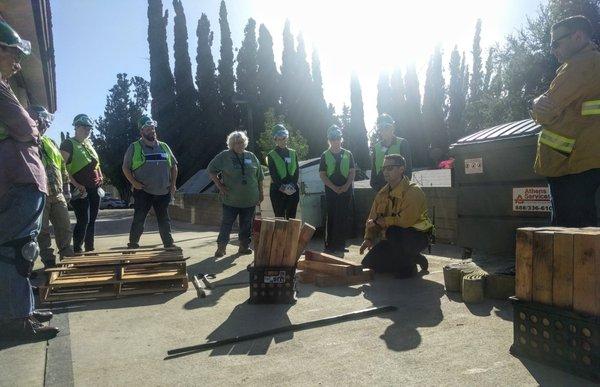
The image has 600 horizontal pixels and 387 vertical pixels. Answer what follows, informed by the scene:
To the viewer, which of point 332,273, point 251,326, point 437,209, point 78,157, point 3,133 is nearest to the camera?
point 3,133

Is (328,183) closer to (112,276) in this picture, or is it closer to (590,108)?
(112,276)

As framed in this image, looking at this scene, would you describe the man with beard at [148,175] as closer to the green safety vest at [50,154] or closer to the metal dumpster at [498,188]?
the green safety vest at [50,154]

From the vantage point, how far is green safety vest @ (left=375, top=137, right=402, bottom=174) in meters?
6.38

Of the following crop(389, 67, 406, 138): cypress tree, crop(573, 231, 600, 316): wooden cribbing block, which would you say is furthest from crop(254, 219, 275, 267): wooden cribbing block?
crop(389, 67, 406, 138): cypress tree

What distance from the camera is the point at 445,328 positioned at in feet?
10.6

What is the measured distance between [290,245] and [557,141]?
2.22 m

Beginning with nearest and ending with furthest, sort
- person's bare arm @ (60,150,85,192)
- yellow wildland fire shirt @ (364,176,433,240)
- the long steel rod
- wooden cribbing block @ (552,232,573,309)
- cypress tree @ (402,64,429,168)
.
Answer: wooden cribbing block @ (552,232,573,309) → the long steel rod → yellow wildland fire shirt @ (364,176,433,240) → person's bare arm @ (60,150,85,192) → cypress tree @ (402,64,429,168)

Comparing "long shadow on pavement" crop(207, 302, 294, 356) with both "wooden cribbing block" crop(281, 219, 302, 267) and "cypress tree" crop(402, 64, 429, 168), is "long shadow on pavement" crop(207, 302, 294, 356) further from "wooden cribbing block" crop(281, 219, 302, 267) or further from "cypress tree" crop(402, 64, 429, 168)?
"cypress tree" crop(402, 64, 429, 168)

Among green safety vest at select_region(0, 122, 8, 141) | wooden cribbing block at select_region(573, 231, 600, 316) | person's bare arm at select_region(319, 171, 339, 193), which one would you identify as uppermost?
green safety vest at select_region(0, 122, 8, 141)

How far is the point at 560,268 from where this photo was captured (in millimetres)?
2463

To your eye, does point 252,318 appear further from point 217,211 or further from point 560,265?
point 217,211

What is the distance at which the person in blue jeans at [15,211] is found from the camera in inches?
121

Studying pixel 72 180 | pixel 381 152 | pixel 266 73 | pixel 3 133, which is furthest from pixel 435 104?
pixel 3 133

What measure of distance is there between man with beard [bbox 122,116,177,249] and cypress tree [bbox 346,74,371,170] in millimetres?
36452
